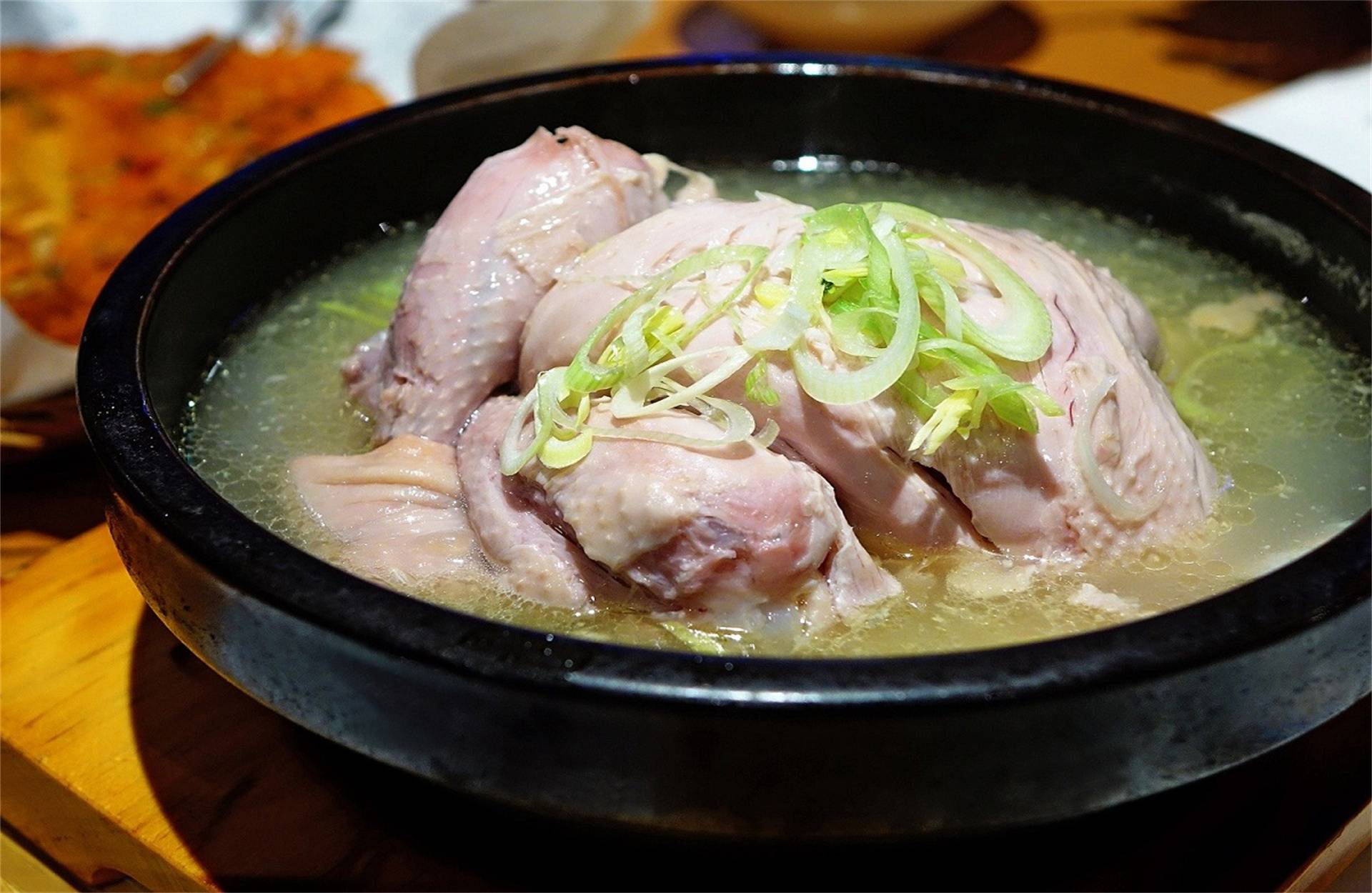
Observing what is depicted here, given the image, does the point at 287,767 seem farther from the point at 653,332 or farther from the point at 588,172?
the point at 588,172

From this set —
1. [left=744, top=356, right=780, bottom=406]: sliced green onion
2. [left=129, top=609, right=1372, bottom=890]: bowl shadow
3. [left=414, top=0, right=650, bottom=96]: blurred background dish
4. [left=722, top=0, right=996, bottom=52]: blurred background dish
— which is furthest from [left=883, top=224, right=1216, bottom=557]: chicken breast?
[left=722, top=0, right=996, bottom=52]: blurred background dish

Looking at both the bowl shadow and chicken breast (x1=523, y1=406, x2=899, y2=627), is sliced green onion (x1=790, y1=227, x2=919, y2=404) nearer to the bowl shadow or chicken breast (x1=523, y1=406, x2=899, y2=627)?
chicken breast (x1=523, y1=406, x2=899, y2=627)

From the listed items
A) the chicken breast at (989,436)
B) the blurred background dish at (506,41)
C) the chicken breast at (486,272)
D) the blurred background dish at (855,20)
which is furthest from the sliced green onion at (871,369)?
the blurred background dish at (855,20)

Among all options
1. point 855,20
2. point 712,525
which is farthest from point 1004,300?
point 855,20

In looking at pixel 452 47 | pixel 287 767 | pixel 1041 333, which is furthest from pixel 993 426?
pixel 452 47

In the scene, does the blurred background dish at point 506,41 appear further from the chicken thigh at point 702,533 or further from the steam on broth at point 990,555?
the chicken thigh at point 702,533

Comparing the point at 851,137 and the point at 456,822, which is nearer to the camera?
the point at 456,822
